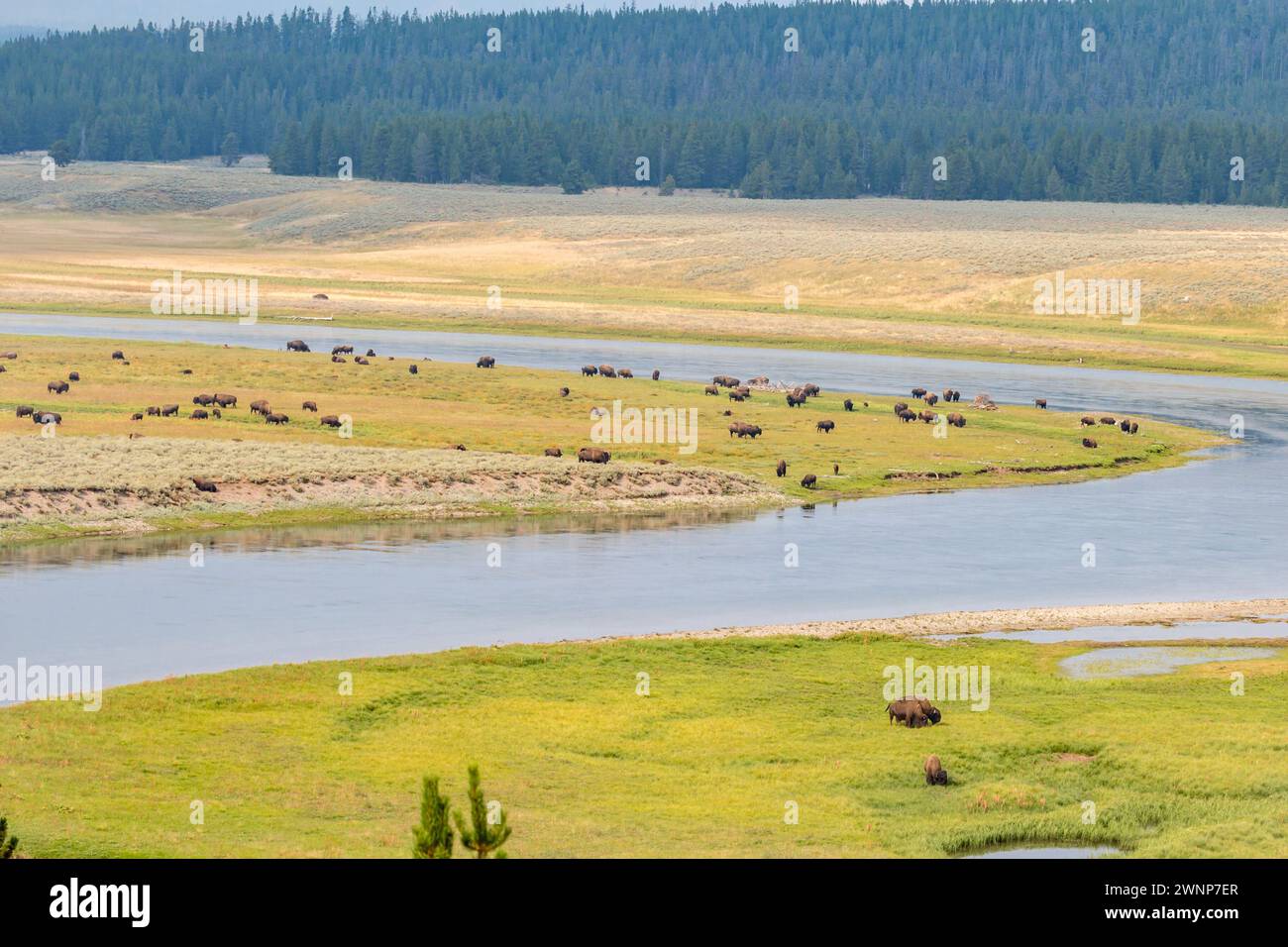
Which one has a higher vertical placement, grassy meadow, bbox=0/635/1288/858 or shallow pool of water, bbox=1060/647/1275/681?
grassy meadow, bbox=0/635/1288/858

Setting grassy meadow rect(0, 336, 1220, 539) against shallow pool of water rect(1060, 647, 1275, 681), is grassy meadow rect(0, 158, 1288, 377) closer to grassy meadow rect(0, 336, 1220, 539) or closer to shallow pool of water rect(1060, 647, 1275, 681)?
grassy meadow rect(0, 336, 1220, 539)

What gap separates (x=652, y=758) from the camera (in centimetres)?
2539

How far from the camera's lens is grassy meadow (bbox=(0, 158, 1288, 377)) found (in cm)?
10531

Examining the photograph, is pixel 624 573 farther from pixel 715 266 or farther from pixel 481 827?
pixel 715 266

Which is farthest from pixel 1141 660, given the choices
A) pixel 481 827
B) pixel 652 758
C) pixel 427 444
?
pixel 427 444

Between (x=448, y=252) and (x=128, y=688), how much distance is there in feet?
438

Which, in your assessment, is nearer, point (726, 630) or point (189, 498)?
point (726, 630)

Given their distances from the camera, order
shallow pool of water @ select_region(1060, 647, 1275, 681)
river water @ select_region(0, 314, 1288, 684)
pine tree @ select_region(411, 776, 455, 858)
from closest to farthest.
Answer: pine tree @ select_region(411, 776, 455, 858), shallow pool of water @ select_region(1060, 647, 1275, 681), river water @ select_region(0, 314, 1288, 684)

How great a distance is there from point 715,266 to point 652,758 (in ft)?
386

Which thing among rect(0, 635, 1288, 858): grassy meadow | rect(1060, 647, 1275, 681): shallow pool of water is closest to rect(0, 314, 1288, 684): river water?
rect(0, 635, 1288, 858): grassy meadow

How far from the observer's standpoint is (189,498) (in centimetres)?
4691

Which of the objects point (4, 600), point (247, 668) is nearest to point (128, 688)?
point (247, 668)

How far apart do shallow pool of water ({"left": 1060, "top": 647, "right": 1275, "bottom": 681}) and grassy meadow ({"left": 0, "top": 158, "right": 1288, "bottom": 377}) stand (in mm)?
59713

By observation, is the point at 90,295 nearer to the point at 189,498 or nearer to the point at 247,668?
the point at 189,498
